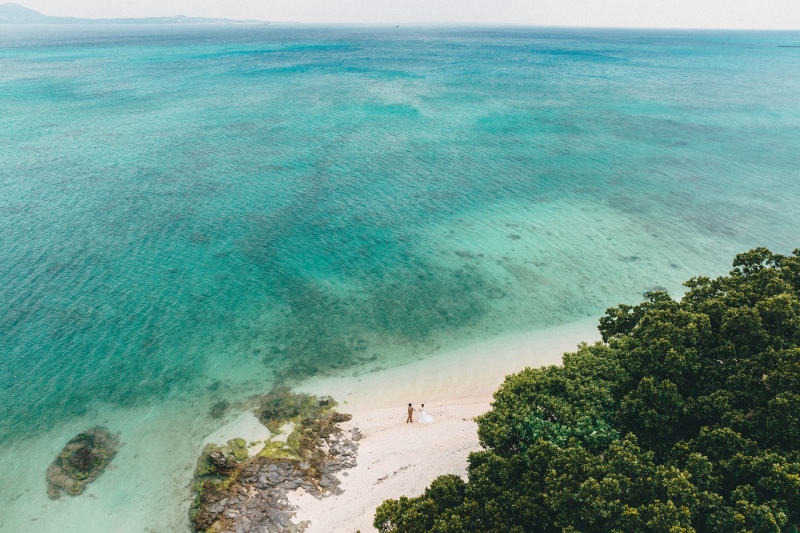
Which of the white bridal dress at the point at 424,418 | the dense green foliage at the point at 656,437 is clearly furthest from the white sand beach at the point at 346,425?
the dense green foliage at the point at 656,437

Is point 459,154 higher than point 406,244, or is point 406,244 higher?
point 459,154

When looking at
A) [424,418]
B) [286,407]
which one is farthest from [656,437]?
[286,407]

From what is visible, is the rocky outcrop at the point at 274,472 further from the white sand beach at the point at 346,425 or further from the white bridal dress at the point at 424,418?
the white bridal dress at the point at 424,418

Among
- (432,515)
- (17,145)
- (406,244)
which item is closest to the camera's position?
(432,515)

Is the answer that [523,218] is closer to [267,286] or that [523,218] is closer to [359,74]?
[267,286]

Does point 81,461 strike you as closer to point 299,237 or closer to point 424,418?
point 424,418

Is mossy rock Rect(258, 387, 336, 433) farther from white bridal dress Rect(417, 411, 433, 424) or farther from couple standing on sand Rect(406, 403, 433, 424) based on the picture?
white bridal dress Rect(417, 411, 433, 424)

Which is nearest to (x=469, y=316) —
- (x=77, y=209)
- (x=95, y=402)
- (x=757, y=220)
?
(x=95, y=402)
